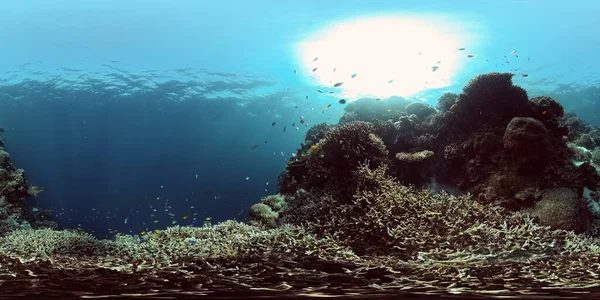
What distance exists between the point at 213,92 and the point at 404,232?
119ft

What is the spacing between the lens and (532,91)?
3375cm

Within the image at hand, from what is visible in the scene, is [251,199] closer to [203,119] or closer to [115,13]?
[203,119]

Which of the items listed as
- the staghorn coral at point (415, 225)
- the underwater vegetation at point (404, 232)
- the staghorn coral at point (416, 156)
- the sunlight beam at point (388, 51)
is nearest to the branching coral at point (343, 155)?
the underwater vegetation at point (404, 232)

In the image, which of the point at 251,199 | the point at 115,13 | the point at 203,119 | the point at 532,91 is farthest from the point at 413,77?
the point at 251,199

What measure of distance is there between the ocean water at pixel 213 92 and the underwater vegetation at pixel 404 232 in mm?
68

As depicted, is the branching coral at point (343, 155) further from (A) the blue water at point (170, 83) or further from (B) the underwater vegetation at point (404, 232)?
(A) the blue water at point (170, 83)

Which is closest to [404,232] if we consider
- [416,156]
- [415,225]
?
[415,225]

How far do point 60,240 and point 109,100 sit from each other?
127ft

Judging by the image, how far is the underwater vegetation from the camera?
3.64 metres

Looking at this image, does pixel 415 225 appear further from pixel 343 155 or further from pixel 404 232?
pixel 343 155

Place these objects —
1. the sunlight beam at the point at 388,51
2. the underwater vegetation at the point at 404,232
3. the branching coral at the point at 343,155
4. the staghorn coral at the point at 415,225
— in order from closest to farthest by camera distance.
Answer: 1. the underwater vegetation at the point at 404,232
2. the staghorn coral at the point at 415,225
3. the branching coral at the point at 343,155
4. the sunlight beam at the point at 388,51

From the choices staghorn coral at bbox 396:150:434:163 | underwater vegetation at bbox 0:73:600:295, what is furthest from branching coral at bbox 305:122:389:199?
staghorn coral at bbox 396:150:434:163

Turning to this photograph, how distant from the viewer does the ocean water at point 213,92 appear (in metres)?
3.90

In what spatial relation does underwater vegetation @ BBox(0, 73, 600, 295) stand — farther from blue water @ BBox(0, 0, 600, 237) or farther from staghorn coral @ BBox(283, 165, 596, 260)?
blue water @ BBox(0, 0, 600, 237)
